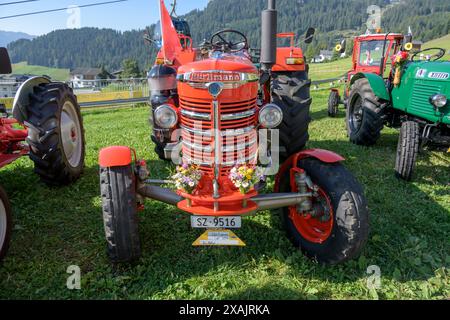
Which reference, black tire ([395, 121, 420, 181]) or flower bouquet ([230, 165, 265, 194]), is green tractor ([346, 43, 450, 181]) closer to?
black tire ([395, 121, 420, 181])

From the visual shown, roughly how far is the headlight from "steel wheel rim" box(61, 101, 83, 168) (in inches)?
178

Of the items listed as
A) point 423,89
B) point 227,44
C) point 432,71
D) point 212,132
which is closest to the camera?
point 212,132

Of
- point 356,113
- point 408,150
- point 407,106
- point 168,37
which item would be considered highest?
point 168,37

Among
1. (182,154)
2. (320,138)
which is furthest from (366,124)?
(182,154)

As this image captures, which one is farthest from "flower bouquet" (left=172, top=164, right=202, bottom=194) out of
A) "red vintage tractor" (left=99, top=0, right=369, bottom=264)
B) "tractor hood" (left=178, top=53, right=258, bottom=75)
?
"tractor hood" (left=178, top=53, right=258, bottom=75)

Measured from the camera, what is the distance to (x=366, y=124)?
5523 mm

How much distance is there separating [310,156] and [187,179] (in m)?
1.03

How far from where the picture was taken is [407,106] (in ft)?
16.7

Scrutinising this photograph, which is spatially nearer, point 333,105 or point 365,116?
point 365,116

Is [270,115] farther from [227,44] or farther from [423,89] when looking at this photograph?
[423,89]

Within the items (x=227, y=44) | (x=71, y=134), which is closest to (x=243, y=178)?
(x=227, y=44)

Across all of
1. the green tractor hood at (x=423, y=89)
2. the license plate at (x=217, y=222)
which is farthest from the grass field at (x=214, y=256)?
the green tractor hood at (x=423, y=89)

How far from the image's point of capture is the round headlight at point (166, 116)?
9.47ft
